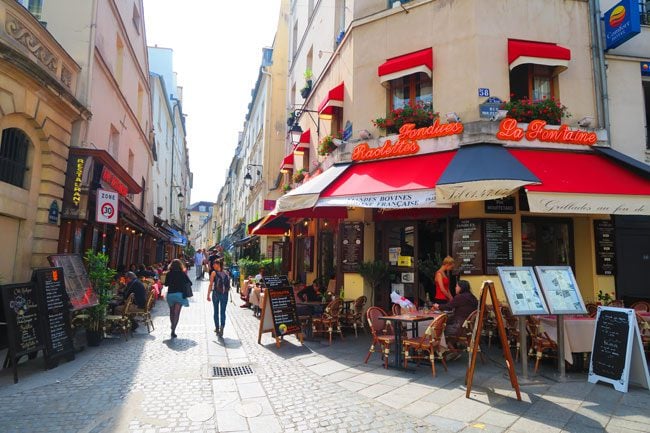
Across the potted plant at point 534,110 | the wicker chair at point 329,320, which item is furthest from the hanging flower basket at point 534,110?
the wicker chair at point 329,320

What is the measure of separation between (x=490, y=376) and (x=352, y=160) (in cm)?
595

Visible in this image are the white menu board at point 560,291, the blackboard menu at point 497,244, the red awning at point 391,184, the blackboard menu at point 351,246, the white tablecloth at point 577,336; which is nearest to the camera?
the white menu board at point 560,291

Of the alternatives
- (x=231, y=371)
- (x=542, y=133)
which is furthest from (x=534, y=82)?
(x=231, y=371)

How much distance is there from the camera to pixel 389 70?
31.7ft

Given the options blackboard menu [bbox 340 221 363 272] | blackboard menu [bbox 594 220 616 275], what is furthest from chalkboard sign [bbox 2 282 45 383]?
blackboard menu [bbox 594 220 616 275]

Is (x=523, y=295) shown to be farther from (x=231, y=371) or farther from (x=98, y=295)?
(x=98, y=295)

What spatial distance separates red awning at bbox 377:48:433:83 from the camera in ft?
30.3

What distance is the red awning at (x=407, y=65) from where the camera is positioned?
364 inches

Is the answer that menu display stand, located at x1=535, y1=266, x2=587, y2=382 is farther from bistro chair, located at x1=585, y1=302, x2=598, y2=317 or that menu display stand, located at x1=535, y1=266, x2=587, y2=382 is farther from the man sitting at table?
the man sitting at table

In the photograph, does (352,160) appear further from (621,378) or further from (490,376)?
(621,378)

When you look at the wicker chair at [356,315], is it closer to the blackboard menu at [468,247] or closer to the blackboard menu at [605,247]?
the blackboard menu at [468,247]

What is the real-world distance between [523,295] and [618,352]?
1.42 meters

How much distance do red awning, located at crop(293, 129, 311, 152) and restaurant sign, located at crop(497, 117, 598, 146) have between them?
7.53m

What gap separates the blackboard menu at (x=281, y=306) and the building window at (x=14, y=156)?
524 centimetres
